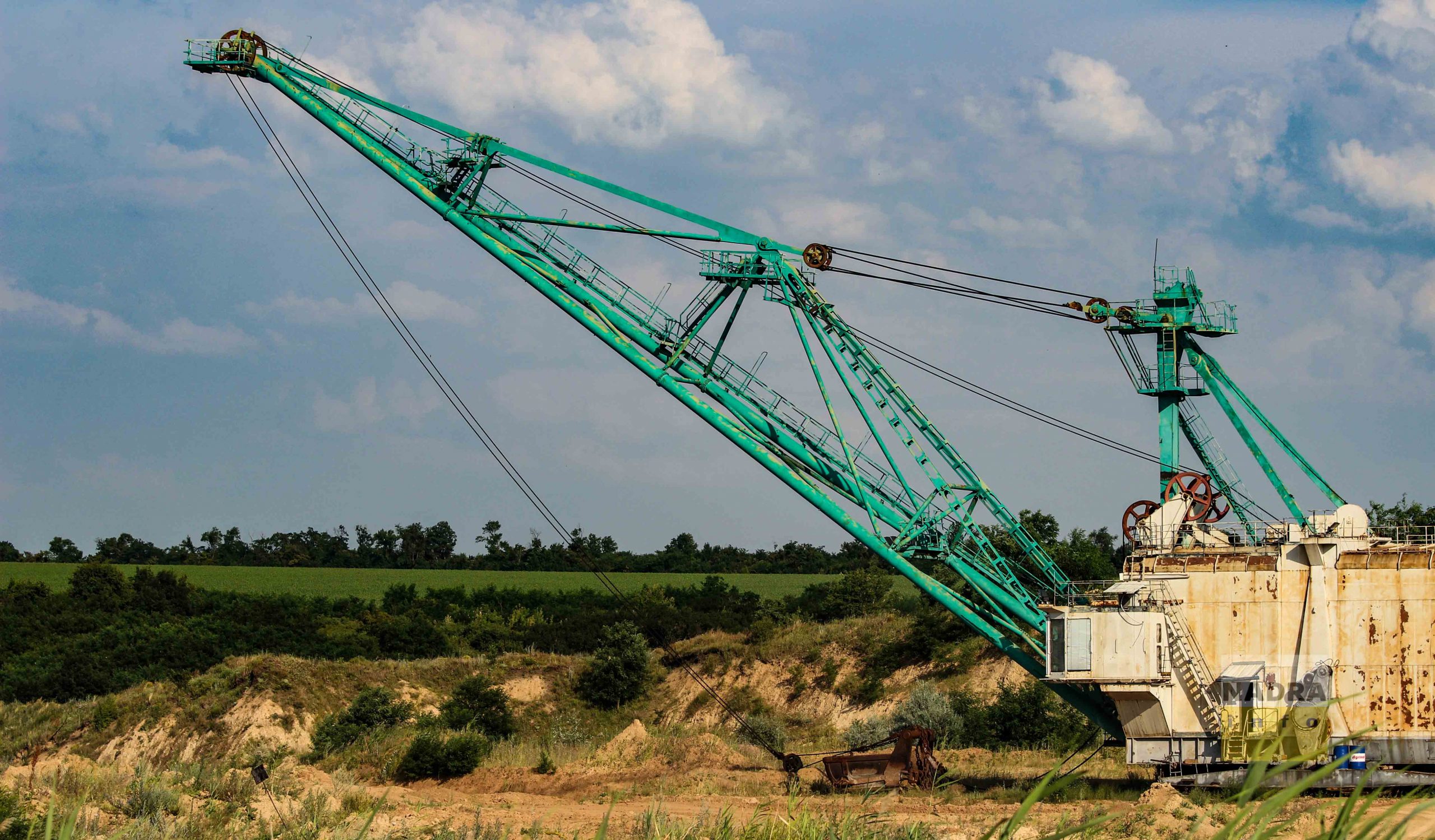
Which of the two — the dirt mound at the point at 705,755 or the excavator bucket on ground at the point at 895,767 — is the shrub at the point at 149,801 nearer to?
the excavator bucket on ground at the point at 895,767

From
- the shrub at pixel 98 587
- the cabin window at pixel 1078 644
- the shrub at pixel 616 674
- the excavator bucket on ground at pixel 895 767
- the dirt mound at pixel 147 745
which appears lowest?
the dirt mound at pixel 147 745

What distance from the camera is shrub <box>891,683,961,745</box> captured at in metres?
39.4

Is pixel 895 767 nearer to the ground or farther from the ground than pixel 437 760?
farther from the ground

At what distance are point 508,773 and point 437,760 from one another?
5.58 ft

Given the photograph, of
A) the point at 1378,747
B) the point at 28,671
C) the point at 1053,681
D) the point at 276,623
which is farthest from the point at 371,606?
the point at 1378,747

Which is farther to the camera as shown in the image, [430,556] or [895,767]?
[430,556]

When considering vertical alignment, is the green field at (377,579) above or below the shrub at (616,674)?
above

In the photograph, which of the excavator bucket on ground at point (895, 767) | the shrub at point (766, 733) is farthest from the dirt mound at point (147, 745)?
the excavator bucket on ground at point (895, 767)

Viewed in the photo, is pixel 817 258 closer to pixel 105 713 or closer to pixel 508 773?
pixel 508 773

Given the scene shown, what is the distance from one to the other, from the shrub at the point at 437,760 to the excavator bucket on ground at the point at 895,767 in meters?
8.21

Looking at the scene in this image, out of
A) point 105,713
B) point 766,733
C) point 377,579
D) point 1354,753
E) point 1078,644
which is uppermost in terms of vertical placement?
point 377,579

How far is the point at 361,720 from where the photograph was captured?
1604 inches

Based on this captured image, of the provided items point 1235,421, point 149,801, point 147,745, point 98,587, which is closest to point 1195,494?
point 1235,421

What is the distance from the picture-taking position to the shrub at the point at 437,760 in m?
29.1
